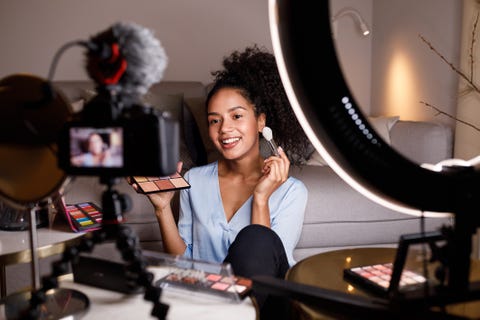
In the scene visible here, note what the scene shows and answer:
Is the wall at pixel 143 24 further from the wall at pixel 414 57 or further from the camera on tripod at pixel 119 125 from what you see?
the camera on tripod at pixel 119 125

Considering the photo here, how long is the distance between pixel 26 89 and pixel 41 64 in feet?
8.41

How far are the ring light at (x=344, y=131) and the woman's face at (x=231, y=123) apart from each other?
3.13ft

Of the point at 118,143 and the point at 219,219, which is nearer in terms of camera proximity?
the point at 118,143

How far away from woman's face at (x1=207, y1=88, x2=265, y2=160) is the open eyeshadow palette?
64 centimetres

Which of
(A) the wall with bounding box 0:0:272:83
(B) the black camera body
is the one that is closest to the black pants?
(B) the black camera body

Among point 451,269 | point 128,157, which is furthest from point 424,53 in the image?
point 128,157

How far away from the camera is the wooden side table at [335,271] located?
0.77 meters

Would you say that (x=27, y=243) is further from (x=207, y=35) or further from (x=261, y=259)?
(x=207, y=35)

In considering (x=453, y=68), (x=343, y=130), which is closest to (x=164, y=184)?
(x=343, y=130)

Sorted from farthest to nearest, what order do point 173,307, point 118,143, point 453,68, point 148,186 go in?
1. point 453,68
2. point 148,186
3. point 173,307
4. point 118,143

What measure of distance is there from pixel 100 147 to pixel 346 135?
0.25 meters

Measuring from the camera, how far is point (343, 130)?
1.48 ft

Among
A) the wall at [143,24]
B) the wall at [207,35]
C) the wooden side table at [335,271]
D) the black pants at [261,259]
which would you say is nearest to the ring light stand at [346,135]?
the wooden side table at [335,271]

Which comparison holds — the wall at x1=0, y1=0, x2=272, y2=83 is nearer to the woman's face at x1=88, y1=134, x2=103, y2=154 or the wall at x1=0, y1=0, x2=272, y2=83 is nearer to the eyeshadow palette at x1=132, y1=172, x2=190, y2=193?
the eyeshadow palette at x1=132, y1=172, x2=190, y2=193
